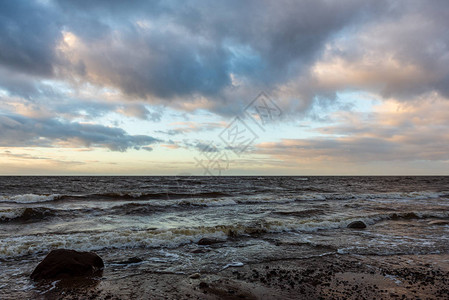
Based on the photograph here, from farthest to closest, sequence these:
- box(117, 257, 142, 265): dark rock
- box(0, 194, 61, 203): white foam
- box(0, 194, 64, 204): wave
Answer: box(0, 194, 61, 203): white foam < box(0, 194, 64, 204): wave < box(117, 257, 142, 265): dark rock

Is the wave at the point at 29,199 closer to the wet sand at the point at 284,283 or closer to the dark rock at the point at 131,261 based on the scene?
the dark rock at the point at 131,261

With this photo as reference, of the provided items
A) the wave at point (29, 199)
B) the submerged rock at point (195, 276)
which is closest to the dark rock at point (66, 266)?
the submerged rock at point (195, 276)

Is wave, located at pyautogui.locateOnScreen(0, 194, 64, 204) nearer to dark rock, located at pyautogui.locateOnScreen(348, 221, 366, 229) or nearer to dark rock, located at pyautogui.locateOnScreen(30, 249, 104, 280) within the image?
dark rock, located at pyautogui.locateOnScreen(30, 249, 104, 280)

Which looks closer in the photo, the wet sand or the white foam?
the wet sand

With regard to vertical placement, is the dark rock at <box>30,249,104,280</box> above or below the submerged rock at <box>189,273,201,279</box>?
above

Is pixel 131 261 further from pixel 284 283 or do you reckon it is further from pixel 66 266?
pixel 284 283

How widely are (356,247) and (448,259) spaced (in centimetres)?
230

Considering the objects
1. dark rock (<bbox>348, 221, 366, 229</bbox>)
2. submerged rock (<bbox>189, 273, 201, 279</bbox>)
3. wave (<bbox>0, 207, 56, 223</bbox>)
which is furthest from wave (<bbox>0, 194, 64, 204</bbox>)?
dark rock (<bbox>348, 221, 366, 229</bbox>)

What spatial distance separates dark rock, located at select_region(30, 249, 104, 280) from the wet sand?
0.43 metres

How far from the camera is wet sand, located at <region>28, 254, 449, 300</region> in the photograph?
4883 mm

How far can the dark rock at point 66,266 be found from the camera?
5.71 m

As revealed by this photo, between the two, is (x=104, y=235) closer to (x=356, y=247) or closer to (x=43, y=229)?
(x=43, y=229)

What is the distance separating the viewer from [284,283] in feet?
17.9

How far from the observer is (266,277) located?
5777mm
